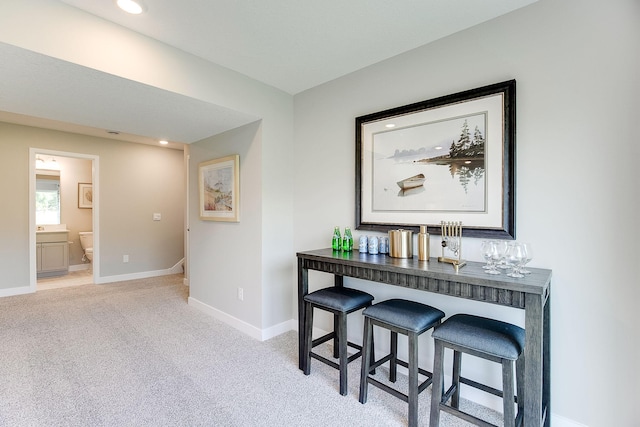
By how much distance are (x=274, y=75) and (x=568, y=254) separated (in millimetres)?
2475

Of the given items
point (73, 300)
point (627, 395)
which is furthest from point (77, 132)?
point (627, 395)

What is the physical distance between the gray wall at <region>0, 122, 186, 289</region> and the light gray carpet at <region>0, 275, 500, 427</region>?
145 centimetres

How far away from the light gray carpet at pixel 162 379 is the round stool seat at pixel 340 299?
1.84 feet

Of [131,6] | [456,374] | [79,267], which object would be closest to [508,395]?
[456,374]

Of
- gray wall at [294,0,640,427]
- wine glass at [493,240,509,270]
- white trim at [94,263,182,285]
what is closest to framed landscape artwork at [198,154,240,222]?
gray wall at [294,0,640,427]

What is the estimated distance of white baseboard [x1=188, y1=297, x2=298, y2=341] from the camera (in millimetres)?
2906

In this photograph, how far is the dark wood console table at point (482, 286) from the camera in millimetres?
Answer: 1329

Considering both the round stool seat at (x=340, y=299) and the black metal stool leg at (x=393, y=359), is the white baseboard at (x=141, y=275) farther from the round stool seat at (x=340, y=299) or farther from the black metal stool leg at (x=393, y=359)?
the black metal stool leg at (x=393, y=359)

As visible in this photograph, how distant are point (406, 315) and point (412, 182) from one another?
0.94 metres

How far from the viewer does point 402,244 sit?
2.07 m

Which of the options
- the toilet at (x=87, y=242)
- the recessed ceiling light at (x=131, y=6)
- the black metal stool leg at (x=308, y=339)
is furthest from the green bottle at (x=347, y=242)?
the toilet at (x=87, y=242)

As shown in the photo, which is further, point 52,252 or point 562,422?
point 52,252

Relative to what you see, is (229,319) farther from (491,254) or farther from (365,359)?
(491,254)

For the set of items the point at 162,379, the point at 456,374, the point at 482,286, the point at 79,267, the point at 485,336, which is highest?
the point at 482,286
